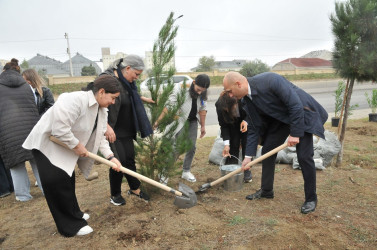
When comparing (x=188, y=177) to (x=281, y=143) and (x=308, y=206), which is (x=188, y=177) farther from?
(x=308, y=206)

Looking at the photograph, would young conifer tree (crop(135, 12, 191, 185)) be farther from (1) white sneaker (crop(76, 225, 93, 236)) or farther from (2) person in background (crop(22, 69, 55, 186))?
(2) person in background (crop(22, 69, 55, 186))

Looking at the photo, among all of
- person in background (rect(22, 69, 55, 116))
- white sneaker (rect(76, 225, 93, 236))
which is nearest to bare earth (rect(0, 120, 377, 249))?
white sneaker (rect(76, 225, 93, 236))

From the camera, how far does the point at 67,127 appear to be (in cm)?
237

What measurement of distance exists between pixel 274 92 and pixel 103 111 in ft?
5.79

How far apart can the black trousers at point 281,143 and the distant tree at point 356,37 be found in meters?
1.99

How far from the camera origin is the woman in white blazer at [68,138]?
2.39 metres

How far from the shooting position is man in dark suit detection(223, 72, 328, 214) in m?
2.95

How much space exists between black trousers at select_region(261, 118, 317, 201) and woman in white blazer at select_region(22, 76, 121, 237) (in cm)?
189

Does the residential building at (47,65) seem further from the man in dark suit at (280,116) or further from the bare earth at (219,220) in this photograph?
the man in dark suit at (280,116)

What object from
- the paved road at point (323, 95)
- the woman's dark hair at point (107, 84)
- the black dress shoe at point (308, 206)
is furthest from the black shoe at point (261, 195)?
the paved road at point (323, 95)

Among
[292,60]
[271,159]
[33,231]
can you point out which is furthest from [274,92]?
[292,60]

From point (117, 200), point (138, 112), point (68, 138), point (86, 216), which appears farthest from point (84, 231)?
point (138, 112)

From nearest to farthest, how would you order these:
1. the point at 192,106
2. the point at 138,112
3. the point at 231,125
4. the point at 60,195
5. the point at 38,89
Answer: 1. the point at 60,195
2. the point at 138,112
3. the point at 38,89
4. the point at 192,106
5. the point at 231,125

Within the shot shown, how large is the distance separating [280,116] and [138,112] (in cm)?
157
